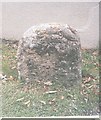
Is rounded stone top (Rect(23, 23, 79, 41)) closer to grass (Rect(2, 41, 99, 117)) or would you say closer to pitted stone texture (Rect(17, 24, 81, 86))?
pitted stone texture (Rect(17, 24, 81, 86))

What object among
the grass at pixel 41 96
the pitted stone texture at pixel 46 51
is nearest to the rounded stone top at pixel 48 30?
the pitted stone texture at pixel 46 51

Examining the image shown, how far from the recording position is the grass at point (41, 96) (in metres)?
1.75

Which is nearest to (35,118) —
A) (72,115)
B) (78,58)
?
(72,115)

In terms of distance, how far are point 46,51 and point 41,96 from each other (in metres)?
0.31

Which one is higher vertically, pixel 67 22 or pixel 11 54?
pixel 67 22

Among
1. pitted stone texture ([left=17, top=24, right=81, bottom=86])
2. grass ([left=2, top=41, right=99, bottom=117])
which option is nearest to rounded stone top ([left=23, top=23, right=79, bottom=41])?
pitted stone texture ([left=17, top=24, right=81, bottom=86])

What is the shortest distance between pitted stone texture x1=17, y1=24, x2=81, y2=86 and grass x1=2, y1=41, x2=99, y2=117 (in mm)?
55

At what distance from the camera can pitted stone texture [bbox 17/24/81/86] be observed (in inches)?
69.4

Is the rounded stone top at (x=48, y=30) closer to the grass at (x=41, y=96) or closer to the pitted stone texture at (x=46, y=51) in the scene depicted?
the pitted stone texture at (x=46, y=51)

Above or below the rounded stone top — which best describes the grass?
below

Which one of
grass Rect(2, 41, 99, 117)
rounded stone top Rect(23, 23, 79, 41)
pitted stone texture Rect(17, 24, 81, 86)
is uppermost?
rounded stone top Rect(23, 23, 79, 41)

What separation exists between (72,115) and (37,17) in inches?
28.3

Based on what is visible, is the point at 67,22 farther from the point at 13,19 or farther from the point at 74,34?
the point at 13,19

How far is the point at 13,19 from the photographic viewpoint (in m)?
1.74
